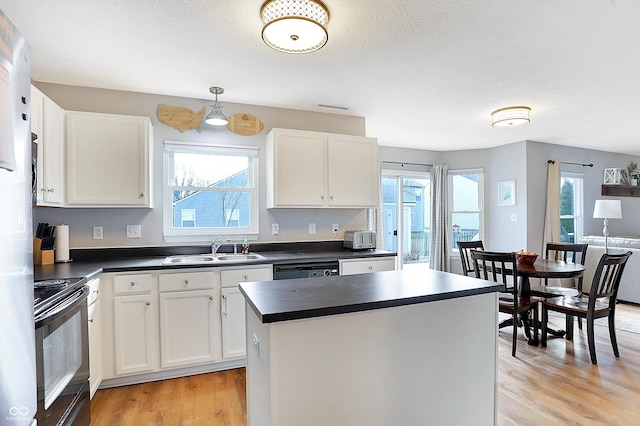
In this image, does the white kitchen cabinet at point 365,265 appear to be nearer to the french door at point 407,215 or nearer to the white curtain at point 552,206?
the french door at point 407,215

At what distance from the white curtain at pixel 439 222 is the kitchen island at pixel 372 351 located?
415 centimetres

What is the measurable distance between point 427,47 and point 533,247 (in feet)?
13.8

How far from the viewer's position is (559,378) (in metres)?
2.61

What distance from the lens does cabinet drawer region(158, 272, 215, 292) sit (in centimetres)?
262

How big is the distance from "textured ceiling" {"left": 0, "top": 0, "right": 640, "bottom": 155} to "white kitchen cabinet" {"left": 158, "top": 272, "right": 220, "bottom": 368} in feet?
5.35

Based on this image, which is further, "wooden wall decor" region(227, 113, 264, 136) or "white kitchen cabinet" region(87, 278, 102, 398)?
"wooden wall decor" region(227, 113, 264, 136)

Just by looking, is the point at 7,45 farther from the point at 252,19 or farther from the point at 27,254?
the point at 252,19

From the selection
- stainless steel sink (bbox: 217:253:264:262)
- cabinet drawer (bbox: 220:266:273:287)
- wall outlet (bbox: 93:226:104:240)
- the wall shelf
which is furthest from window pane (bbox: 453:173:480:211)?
wall outlet (bbox: 93:226:104:240)

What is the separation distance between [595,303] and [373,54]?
2812 mm

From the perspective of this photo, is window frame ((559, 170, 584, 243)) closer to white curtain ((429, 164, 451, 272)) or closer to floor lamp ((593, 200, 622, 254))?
floor lamp ((593, 200, 622, 254))

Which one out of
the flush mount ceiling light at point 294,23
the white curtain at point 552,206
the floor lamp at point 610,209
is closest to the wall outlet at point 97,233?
the flush mount ceiling light at point 294,23

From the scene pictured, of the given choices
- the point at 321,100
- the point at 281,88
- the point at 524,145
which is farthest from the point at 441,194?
the point at 281,88

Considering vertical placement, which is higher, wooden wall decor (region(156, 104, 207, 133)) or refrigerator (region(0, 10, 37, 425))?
wooden wall decor (region(156, 104, 207, 133))

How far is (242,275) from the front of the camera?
2816 millimetres
